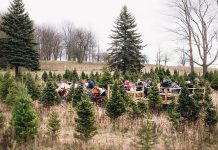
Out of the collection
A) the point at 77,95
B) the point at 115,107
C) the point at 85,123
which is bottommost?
the point at 85,123

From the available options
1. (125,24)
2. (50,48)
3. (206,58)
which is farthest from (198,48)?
(50,48)

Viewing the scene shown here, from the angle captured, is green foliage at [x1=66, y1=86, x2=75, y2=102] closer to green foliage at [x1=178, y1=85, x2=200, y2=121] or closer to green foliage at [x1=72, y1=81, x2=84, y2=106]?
green foliage at [x1=72, y1=81, x2=84, y2=106]

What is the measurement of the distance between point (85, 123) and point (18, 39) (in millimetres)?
28873

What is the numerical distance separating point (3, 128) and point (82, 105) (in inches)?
127

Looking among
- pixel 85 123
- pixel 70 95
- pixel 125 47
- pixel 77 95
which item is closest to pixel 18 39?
pixel 125 47

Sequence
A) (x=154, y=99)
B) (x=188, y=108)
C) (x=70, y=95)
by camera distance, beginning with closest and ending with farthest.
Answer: (x=188, y=108) → (x=154, y=99) → (x=70, y=95)

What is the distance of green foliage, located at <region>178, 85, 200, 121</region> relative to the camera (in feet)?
46.2

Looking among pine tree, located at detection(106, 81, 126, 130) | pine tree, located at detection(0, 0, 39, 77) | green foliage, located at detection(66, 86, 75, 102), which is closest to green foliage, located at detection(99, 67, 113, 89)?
green foliage, located at detection(66, 86, 75, 102)

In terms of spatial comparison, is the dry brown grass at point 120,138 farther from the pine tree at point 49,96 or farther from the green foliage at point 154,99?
the pine tree at point 49,96

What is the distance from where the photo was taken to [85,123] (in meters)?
10.7

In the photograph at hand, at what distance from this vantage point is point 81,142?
10281 millimetres

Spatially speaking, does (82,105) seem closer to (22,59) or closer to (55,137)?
(55,137)

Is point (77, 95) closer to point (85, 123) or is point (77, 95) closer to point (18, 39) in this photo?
point (85, 123)

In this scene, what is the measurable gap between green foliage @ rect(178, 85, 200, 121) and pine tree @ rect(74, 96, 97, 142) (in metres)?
5.23
